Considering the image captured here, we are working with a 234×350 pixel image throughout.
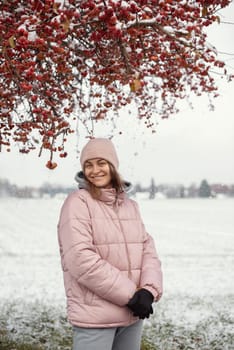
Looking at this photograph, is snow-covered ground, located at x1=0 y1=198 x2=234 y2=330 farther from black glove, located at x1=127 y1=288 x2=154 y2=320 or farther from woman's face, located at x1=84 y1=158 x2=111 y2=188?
woman's face, located at x1=84 y1=158 x2=111 y2=188

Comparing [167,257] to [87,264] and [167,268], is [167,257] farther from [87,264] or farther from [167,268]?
[87,264]

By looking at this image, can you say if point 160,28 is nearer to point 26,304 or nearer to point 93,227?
point 93,227

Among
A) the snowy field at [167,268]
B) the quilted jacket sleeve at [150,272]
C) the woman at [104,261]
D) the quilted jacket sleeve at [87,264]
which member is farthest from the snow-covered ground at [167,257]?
the quilted jacket sleeve at [87,264]

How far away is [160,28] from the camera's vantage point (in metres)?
4.54

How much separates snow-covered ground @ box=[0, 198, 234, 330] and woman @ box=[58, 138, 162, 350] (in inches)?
188

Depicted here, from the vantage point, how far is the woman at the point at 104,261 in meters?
2.66

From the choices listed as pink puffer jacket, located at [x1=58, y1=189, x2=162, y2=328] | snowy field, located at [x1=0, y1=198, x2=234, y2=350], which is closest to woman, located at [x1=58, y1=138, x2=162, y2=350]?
pink puffer jacket, located at [x1=58, y1=189, x2=162, y2=328]

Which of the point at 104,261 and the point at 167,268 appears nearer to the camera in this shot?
the point at 104,261

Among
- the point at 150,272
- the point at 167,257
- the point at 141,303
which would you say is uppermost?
the point at 150,272

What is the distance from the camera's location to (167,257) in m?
15.2

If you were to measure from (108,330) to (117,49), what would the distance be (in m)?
3.07

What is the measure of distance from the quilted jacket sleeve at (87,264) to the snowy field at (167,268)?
3607mm

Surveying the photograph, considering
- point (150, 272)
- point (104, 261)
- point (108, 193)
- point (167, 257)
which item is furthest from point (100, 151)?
point (167, 257)

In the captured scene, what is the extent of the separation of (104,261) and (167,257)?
1287 centimetres
